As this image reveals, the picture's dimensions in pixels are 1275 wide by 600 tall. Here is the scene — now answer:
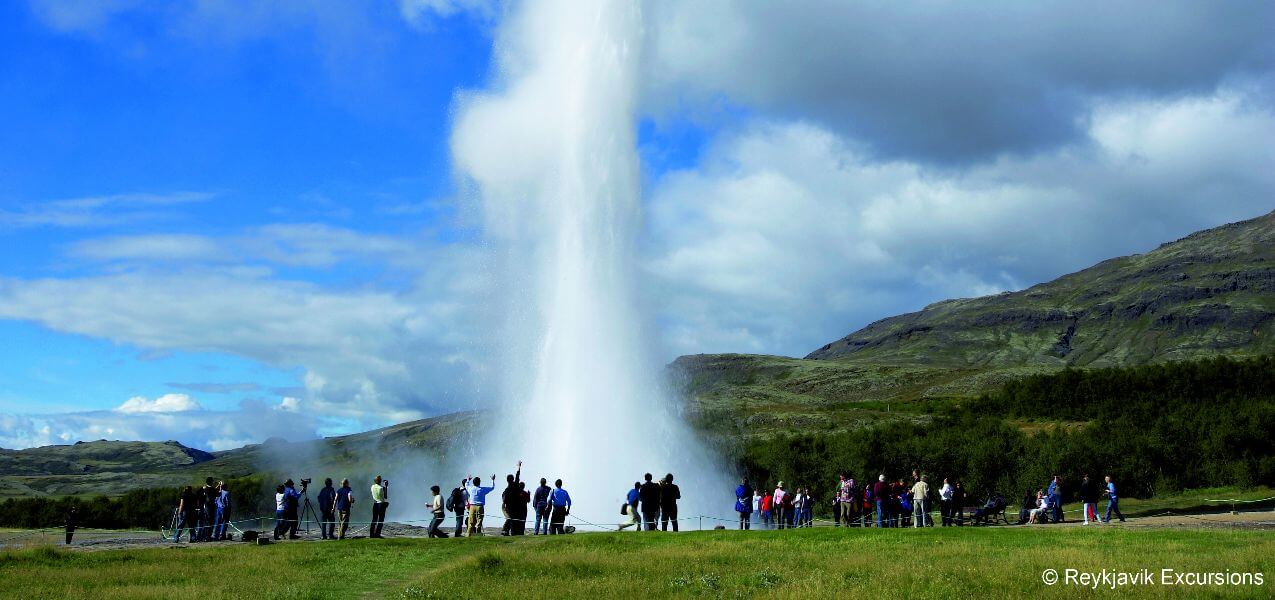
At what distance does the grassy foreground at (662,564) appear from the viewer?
1891cm

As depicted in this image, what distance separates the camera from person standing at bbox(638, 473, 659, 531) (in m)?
31.3

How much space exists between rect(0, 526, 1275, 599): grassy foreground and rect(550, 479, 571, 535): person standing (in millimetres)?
2175

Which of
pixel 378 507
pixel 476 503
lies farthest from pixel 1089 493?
pixel 378 507

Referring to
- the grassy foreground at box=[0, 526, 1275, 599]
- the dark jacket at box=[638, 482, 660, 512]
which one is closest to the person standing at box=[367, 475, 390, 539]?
the grassy foreground at box=[0, 526, 1275, 599]

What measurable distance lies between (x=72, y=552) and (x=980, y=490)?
6723 cm

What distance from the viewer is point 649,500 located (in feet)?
104

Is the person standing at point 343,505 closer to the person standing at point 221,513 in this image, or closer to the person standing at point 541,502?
the person standing at point 221,513

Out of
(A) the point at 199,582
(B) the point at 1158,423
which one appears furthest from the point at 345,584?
(B) the point at 1158,423

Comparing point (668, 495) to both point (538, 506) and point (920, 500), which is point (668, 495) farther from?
point (920, 500)

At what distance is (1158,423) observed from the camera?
85875 mm

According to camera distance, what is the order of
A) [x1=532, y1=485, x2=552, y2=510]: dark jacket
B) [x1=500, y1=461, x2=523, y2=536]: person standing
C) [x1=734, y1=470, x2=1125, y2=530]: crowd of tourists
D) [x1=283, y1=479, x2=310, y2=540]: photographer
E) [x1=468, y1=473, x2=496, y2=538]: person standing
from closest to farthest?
[x1=468, y1=473, x2=496, y2=538]: person standing
[x1=532, y1=485, x2=552, y2=510]: dark jacket
[x1=500, y1=461, x2=523, y2=536]: person standing
[x1=283, y1=479, x2=310, y2=540]: photographer
[x1=734, y1=470, x2=1125, y2=530]: crowd of tourists

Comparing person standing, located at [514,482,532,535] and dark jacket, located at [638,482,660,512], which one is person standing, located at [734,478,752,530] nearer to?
dark jacket, located at [638,482,660,512]

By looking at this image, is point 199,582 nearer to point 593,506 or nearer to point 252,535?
point 252,535

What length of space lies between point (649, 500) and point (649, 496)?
0.16m
